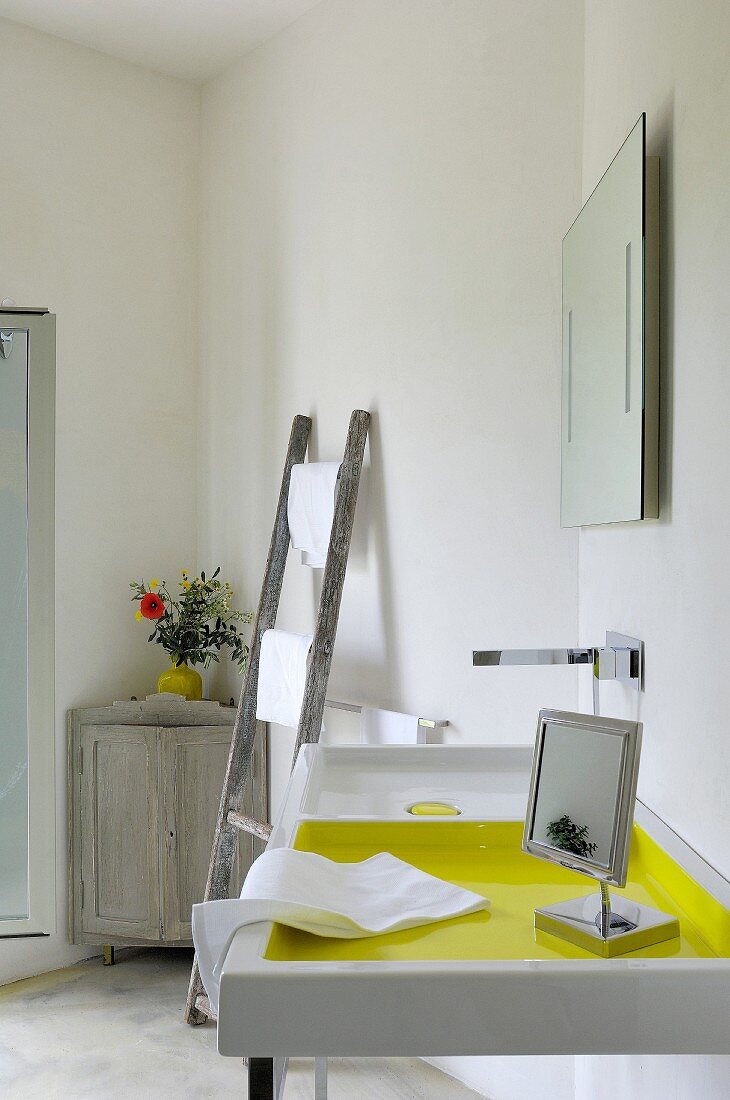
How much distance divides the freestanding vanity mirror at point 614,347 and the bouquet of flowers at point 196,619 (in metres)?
1.51

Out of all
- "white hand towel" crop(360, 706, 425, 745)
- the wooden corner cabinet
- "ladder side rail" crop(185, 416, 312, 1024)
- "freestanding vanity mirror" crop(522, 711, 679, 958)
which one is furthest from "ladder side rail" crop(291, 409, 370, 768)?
"freestanding vanity mirror" crop(522, 711, 679, 958)

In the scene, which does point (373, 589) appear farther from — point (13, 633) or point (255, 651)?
point (13, 633)

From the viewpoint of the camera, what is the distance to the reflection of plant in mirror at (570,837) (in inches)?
35.2

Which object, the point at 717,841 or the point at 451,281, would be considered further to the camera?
the point at 451,281

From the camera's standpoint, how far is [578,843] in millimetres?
905

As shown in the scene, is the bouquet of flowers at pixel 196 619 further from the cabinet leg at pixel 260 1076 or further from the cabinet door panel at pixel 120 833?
the cabinet leg at pixel 260 1076

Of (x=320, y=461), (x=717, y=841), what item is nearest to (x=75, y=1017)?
(x=320, y=461)

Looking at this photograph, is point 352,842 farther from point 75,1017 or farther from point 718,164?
point 75,1017

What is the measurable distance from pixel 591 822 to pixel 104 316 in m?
2.70

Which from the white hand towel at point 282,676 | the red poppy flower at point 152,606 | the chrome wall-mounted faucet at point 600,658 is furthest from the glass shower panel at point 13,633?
the chrome wall-mounted faucet at point 600,658

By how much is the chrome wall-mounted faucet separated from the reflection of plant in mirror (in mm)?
444

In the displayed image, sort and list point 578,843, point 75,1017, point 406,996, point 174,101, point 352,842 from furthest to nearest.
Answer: point 174,101, point 75,1017, point 352,842, point 578,843, point 406,996

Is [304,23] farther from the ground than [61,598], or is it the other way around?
[304,23]

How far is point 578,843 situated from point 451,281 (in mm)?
1760
